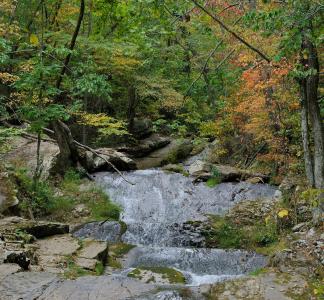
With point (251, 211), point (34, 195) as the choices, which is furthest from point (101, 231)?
point (251, 211)

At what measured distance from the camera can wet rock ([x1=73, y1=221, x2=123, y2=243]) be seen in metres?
11.4

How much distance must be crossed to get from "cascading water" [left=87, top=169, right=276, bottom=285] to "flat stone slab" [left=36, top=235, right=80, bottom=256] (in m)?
1.43

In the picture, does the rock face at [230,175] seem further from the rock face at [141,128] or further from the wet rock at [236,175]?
the rock face at [141,128]

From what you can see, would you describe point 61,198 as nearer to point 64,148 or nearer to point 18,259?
point 64,148

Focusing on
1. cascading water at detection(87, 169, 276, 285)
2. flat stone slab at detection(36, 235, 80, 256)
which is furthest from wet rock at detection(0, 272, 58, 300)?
cascading water at detection(87, 169, 276, 285)

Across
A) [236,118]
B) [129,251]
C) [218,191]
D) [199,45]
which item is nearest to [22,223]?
[129,251]

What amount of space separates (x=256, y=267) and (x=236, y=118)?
891cm

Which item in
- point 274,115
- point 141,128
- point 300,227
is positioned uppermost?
point 274,115

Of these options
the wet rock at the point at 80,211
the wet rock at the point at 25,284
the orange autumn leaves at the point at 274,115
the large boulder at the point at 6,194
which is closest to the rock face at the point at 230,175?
the orange autumn leaves at the point at 274,115

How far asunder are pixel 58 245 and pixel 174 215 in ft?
16.5

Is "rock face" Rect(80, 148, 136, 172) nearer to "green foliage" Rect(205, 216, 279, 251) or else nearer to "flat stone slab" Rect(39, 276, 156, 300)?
"green foliage" Rect(205, 216, 279, 251)

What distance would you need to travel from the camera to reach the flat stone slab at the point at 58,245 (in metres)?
8.37

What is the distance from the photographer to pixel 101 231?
1162cm

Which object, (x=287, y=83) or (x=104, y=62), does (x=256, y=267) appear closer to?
(x=287, y=83)
